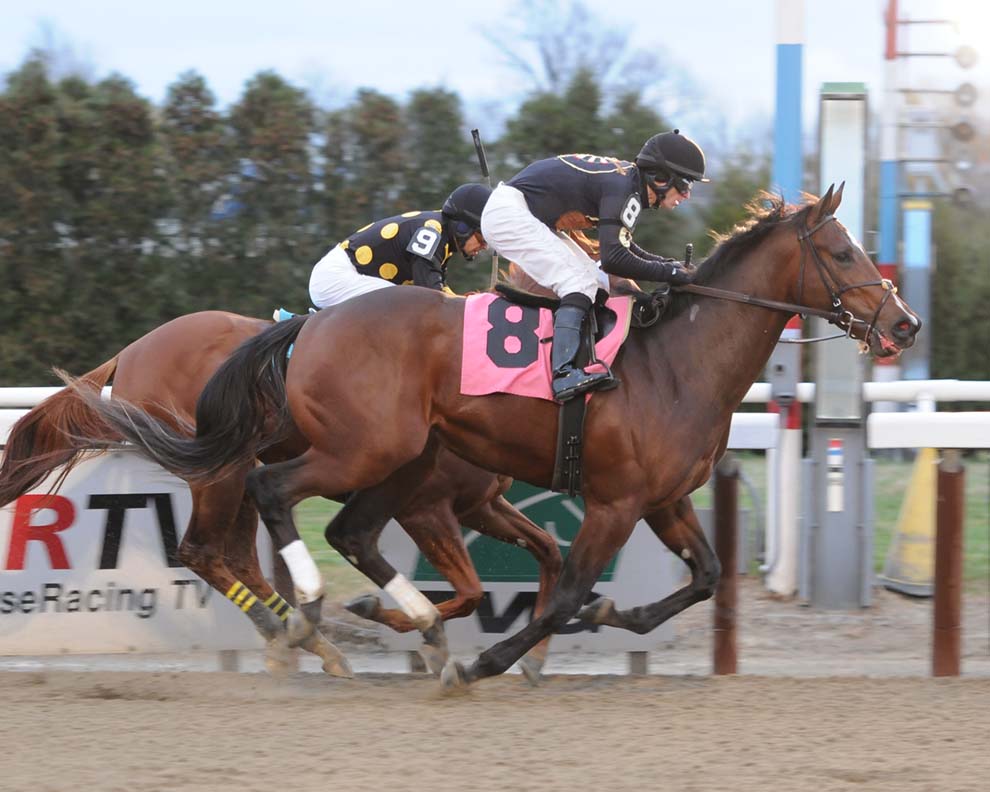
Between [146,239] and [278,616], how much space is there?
17.8ft

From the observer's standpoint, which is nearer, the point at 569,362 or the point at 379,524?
the point at 569,362

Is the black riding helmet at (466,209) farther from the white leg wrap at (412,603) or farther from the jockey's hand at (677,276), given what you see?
the white leg wrap at (412,603)

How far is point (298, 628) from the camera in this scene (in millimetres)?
5109

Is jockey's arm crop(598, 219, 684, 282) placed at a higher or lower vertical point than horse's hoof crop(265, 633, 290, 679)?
higher

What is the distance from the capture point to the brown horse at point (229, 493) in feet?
17.8

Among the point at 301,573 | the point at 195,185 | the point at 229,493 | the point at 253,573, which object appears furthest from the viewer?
the point at 195,185

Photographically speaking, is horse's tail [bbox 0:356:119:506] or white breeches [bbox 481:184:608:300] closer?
white breeches [bbox 481:184:608:300]

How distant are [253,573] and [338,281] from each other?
1.29 meters

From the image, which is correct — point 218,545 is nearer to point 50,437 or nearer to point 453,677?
point 50,437

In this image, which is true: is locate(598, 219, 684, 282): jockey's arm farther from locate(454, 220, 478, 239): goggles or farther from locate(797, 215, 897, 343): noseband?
locate(454, 220, 478, 239): goggles

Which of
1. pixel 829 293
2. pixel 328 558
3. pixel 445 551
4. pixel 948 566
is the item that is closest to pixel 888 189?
pixel 328 558

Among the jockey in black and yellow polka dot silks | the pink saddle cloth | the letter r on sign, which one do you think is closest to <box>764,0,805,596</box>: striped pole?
the jockey in black and yellow polka dot silks

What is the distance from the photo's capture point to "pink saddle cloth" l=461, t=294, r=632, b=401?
4.94 m

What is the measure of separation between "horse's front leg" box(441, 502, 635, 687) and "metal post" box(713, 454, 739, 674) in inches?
28.7
